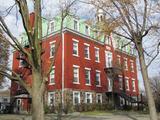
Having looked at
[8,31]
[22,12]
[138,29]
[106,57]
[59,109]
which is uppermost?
[106,57]

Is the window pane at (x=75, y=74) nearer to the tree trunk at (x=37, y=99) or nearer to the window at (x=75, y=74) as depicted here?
the window at (x=75, y=74)

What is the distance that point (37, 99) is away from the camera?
29.7 feet

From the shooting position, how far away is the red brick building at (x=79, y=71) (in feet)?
124

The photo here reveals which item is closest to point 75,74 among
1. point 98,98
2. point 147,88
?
point 98,98

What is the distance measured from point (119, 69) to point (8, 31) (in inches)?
1547

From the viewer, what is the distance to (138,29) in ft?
53.4

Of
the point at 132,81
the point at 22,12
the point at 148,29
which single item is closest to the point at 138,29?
the point at 148,29

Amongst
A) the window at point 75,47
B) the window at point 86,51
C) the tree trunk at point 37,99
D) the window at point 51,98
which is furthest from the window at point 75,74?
the tree trunk at point 37,99

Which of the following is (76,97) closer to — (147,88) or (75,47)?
(75,47)

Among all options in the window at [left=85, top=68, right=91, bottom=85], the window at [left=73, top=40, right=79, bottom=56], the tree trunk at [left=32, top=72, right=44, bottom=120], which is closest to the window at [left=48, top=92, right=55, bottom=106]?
the window at [left=85, top=68, right=91, bottom=85]

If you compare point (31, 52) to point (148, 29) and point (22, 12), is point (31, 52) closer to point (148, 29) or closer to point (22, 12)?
point (22, 12)

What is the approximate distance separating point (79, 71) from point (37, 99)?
30.6m

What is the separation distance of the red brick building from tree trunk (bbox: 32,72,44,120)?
23675 mm

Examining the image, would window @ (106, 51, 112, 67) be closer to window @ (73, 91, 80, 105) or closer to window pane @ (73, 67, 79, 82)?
window pane @ (73, 67, 79, 82)
